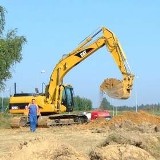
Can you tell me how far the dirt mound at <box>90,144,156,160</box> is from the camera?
9.35m

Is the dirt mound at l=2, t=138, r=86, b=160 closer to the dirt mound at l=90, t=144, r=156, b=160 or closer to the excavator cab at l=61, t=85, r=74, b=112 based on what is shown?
the dirt mound at l=90, t=144, r=156, b=160

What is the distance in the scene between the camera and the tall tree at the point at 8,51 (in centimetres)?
4231

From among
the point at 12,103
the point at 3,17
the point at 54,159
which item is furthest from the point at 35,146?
the point at 3,17

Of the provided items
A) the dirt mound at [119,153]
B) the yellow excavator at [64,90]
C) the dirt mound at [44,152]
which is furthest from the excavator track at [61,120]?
the dirt mound at [44,152]

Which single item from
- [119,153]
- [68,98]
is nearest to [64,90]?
[68,98]

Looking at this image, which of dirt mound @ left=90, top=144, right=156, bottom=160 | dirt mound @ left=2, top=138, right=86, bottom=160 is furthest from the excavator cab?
dirt mound @ left=2, top=138, right=86, bottom=160

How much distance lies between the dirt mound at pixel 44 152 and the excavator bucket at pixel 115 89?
21.6 meters

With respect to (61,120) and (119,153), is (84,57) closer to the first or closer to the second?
(61,120)

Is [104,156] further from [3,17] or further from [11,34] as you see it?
[11,34]

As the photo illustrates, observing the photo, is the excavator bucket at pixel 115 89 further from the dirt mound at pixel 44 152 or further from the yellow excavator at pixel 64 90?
the dirt mound at pixel 44 152

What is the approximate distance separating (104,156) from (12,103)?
78.0 feet

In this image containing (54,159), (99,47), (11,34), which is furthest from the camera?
(11,34)

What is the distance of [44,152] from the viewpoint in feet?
27.7

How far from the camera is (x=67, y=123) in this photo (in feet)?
105
